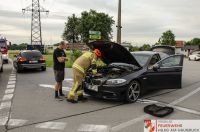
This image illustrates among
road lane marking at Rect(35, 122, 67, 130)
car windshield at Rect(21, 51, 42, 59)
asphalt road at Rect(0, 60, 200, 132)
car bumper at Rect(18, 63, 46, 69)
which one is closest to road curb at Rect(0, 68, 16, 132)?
asphalt road at Rect(0, 60, 200, 132)

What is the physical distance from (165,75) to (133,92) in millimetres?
1669

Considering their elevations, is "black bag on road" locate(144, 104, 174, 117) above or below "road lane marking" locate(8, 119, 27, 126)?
above

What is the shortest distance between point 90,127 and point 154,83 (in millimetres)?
3953

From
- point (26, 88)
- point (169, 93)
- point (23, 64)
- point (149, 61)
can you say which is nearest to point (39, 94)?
point (26, 88)

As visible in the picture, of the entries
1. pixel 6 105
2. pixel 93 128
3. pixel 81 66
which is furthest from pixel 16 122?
pixel 81 66

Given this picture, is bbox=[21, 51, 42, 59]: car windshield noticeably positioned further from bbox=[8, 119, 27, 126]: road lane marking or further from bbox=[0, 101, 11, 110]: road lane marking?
bbox=[8, 119, 27, 126]: road lane marking

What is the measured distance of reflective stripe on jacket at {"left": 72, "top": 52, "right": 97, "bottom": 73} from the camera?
8.59m

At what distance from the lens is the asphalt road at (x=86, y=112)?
6196 mm

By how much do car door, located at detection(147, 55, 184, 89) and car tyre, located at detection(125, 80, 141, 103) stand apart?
1.93ft

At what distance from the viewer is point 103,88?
8.41 metres

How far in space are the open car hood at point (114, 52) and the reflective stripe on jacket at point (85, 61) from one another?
1.92 feet

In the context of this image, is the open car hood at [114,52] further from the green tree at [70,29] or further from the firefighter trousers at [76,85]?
the green tree at [70,29]

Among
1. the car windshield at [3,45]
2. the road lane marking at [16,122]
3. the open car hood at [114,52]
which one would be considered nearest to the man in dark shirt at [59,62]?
the open car hood at [114,52]

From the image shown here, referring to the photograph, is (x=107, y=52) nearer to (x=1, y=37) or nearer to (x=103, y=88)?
(x=103, y=88)
